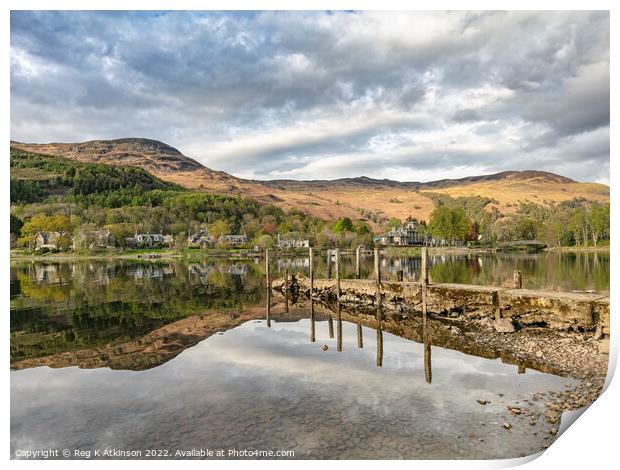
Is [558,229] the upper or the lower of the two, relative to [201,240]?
upper

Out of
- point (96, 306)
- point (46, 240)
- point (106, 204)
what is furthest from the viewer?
point (106, 204)

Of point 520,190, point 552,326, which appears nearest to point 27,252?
point 552,326

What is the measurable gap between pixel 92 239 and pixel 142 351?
15227 mm

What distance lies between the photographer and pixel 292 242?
57.8 m

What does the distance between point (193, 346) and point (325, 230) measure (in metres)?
53.1

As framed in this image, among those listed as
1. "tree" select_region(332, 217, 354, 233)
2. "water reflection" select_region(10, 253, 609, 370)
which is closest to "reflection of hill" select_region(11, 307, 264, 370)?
"water reflection" select_region(10, 253, 609, 370)

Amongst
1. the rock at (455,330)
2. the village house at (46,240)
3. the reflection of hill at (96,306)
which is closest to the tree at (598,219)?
the rock at (455,330)

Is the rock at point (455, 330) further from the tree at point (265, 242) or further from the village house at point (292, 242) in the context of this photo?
the tree at point (265, 242)

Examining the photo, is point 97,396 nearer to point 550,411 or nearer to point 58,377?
point 58,377

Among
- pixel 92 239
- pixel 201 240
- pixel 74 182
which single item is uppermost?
pixel 74 182

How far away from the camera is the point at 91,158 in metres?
14.6

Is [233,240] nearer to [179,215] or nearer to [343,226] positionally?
[343,226]

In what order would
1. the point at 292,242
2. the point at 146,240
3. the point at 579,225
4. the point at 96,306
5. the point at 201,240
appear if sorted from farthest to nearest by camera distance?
the point at 292,242 → the point at 201,240 → the point at 146,240 → the point at 96,306 → the point at 579,225

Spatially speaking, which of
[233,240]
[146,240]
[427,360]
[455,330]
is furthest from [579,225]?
[233,240]
